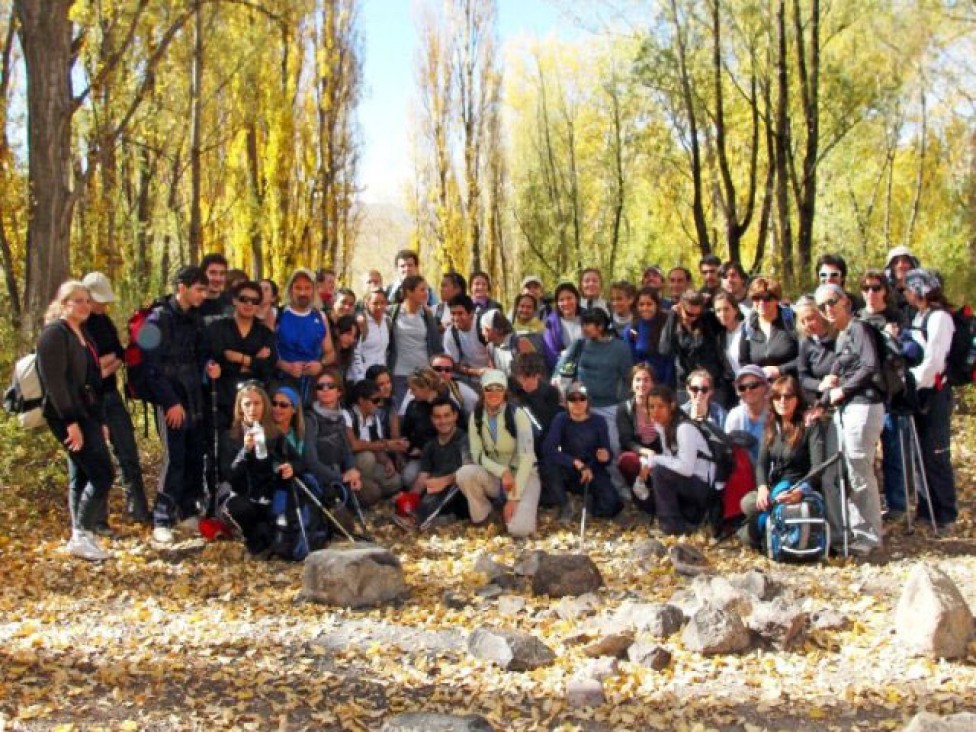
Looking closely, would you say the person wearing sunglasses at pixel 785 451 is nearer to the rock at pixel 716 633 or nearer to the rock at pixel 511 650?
the rock at pixel 716 633

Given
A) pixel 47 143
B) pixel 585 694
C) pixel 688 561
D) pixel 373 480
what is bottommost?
pixel 585 694

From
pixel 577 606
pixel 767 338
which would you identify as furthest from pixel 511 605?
pixel 767 338

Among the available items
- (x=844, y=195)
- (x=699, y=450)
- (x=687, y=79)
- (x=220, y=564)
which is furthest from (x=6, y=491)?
(x=844, y=195)

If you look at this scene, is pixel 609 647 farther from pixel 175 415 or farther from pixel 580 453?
pixel 175 415

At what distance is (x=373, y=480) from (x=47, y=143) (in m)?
4.20

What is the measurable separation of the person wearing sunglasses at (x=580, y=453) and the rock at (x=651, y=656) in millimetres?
2857

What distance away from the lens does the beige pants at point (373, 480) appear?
311 inches

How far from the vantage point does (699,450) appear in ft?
24.1

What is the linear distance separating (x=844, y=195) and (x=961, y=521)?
788 inches

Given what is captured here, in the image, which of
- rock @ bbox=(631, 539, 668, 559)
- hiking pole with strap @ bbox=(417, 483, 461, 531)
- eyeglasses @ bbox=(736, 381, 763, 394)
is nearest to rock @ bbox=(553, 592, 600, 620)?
rock @ bbox=(631, 539, 668, 559)

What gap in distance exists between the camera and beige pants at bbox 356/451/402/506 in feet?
26.0

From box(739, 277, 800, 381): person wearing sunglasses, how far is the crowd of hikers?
2cm

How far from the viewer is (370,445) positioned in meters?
8.05

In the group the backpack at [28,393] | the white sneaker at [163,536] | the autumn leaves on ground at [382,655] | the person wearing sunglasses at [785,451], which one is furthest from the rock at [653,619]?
the backpack at [28,393]
